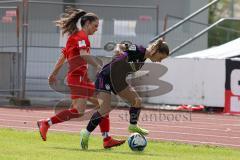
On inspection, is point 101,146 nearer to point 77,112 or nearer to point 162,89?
point 77,112

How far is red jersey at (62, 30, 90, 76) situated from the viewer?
12078 mm

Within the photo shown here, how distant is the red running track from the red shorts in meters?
2.36

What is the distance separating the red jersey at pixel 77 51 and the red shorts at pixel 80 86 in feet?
0.26

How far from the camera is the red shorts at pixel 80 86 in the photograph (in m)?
12.3

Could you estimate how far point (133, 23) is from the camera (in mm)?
24188

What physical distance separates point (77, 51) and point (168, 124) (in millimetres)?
5901

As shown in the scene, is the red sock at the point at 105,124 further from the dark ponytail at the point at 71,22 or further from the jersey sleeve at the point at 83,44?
the dark ponytail at the point at 71,22

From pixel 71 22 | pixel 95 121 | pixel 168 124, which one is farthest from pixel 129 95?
pixel 168 124

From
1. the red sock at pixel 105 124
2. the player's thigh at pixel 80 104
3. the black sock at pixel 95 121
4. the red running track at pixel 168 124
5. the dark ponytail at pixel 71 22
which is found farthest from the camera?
the red running track at pixel 168 124

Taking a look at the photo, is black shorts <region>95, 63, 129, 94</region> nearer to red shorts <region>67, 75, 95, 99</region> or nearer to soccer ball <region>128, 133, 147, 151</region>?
red shorts <region>67, 75, 95, 99</region>

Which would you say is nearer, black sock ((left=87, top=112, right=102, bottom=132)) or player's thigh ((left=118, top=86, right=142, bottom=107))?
black sock ((left=87, top=112, right=102, bottom=132))

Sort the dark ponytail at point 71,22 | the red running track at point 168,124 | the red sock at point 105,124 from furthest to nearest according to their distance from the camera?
the red running track at point 168,124 → the dark ponytail at point 71,22 → the red sock at point 105,124

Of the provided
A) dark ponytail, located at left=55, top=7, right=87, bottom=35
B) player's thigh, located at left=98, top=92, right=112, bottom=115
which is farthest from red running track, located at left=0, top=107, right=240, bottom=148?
dark ponytail, located at left=55, top=7, right=87, bottom=35

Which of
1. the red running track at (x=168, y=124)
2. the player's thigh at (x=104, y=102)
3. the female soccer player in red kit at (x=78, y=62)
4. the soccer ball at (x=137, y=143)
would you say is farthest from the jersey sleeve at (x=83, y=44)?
the red running track at (x=168, y=124)
